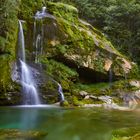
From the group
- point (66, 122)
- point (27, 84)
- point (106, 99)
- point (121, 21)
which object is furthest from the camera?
point (121, 21)

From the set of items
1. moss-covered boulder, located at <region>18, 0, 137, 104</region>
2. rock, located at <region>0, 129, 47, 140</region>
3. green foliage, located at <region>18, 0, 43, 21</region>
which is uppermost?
green foliage, located at <region>18, 0, 43, 21</region>

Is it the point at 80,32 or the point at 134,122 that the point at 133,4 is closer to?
the point at 80,32

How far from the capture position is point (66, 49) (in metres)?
24.4

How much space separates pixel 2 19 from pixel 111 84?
32.5ft

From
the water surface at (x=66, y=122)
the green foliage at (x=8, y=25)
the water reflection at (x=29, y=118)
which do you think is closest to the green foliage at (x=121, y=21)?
the green foliage at (x=8, y=25)

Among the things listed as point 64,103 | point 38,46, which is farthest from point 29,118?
point 38,46

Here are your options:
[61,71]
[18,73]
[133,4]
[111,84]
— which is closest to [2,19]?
[18,73]

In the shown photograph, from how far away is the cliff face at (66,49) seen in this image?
22.0 meters

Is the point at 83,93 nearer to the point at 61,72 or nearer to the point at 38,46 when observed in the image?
the point at 61,72

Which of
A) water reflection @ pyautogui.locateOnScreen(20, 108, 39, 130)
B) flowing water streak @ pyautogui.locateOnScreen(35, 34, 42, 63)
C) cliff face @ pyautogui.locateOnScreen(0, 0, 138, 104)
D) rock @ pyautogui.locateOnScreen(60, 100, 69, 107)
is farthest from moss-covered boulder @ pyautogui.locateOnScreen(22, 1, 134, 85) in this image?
water reflection @ pyautogui.locateOnScreen(20, 108, 39, 130)

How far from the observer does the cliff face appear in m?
22.0

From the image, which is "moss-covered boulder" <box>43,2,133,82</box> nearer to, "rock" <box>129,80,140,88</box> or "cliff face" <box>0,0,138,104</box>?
"cliff face" <box>0,0,138,104</box>

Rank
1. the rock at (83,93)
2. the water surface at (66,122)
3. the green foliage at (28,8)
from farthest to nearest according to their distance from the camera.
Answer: the green foliage at (28,8) < the rock at (83,93) < the water surface at (66,122)

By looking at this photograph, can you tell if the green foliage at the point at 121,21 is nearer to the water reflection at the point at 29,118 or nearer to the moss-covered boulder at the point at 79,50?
the moss-covered boulder at the point at 79,50
